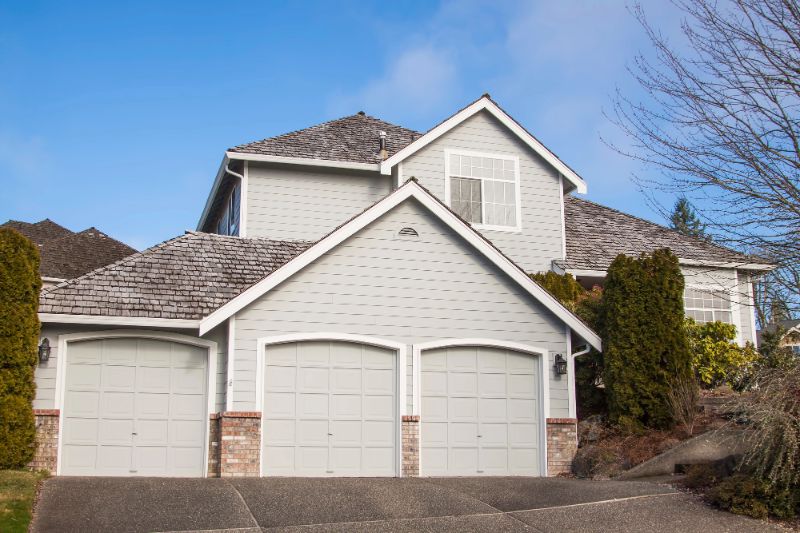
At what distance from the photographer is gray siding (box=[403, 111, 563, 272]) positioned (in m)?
21.6

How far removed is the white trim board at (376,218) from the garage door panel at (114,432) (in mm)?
2249

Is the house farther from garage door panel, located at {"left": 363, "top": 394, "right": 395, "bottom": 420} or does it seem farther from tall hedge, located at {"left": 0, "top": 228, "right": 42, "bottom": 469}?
garage door panel, located at {"left": 363, "top": 394, "right": 395, "bottom": 420}

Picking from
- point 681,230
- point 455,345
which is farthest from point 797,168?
point 455,345

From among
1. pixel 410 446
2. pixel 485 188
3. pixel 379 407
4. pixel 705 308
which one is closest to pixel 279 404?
pixel 379 407

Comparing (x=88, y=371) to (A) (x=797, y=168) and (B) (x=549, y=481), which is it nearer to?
(B) (x=549, y=481)

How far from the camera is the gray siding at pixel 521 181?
21609 mm

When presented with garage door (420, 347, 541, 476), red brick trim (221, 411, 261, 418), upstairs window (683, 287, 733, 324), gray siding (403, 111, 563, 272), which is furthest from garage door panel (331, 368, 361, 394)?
upstairs window (683, 287, 733, 324)

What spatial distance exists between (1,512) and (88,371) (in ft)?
15.8

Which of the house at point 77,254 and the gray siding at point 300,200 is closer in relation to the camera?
the gray siding at point 300,200

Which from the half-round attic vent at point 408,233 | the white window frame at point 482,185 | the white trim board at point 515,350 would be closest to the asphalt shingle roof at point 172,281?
the half-round attic vent at point 408,233

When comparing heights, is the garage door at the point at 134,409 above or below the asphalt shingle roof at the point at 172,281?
below

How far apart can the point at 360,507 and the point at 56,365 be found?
6351mm

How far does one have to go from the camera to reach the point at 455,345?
17.0 meters

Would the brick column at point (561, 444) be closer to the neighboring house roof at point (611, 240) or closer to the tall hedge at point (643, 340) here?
the tall hedge at point (643, 340)
